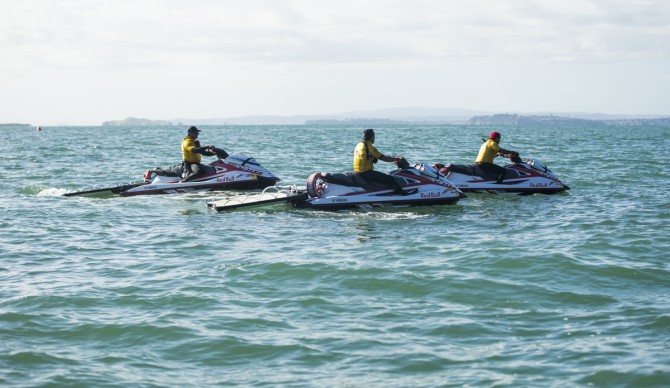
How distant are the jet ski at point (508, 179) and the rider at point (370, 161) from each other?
325 centimetres

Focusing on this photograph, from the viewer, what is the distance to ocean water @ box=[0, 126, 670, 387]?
8.52m

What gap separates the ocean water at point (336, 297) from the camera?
8.52m

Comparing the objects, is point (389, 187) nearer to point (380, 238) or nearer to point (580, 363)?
point (380, 238)

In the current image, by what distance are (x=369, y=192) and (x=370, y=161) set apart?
0.87m

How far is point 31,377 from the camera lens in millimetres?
8312

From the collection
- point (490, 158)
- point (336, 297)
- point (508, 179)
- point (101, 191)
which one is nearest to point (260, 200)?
point (101, 191)

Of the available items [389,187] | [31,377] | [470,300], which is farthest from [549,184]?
[31,377]

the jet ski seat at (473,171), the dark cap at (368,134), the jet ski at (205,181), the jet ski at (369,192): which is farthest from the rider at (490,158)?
the jet ski at (205,181)

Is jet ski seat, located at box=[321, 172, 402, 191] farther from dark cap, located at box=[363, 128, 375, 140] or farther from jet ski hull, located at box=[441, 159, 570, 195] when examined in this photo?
jet ski hull, located at box=[441, 159, 570, 195]

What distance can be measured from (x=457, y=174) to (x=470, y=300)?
1197 cm

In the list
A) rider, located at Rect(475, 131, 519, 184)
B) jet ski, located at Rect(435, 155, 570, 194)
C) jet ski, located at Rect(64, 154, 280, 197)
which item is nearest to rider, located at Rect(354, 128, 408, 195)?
jet ski, located at Rect(435, 155, 570, 194)

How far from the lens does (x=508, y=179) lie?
22.8 meters

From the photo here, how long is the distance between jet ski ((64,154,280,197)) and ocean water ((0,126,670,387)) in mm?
3387

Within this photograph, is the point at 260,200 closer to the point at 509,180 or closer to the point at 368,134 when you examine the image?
the point at 368,134
